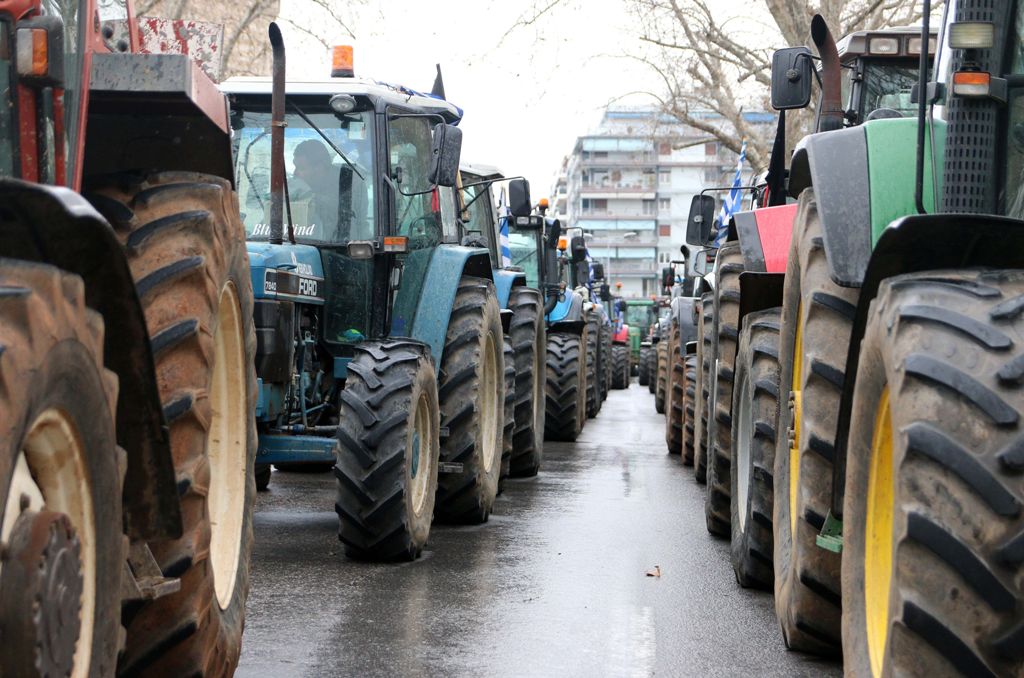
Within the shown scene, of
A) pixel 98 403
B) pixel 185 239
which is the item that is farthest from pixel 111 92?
pixel 98 403

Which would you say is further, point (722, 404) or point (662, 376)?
point (662, 376)

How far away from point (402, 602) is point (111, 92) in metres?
2.73

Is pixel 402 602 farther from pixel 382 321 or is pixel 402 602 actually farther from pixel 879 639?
pixel 879 639

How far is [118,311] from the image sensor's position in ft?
10.4

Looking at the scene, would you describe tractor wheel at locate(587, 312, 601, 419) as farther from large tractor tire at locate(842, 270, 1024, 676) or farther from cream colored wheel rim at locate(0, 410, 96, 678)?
cream colored wheel rim at locate(0, 410, 96, 678)

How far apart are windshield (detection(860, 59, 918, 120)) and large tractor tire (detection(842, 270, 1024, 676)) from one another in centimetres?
523

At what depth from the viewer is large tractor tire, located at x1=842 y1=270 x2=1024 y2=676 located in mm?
2857

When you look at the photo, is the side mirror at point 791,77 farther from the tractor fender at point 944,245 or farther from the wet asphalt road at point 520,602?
the tractor fender at point 944,245

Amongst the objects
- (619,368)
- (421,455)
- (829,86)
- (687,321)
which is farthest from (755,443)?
(619,368)

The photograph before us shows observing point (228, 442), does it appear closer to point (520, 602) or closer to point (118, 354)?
point (118, 354)

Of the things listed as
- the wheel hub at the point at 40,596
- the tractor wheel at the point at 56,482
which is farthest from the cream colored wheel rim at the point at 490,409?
the wheel hub at the point at 40,596

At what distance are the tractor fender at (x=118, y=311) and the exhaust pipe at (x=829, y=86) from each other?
159 inches

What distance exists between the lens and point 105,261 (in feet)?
10.0

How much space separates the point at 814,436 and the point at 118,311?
2.17 meters
